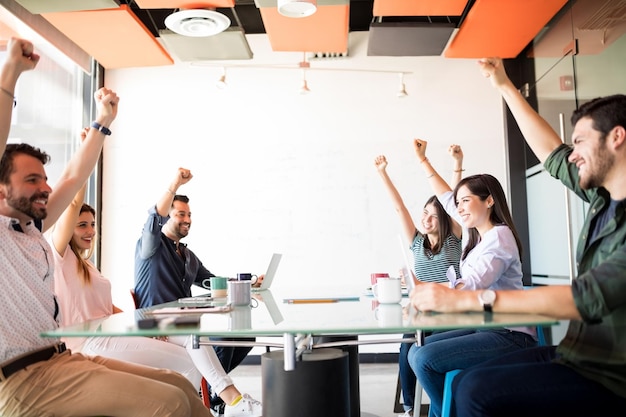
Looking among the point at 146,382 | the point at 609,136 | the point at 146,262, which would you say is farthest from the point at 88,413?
the point at 146,262

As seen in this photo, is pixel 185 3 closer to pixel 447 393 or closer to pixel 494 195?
pixel 494 195

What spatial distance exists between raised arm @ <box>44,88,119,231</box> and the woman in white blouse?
1501mm

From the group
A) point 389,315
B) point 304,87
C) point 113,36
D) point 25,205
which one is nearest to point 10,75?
point 25,205

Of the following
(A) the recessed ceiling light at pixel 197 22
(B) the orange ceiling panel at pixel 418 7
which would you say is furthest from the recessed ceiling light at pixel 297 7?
(B) the orange ceiling panel at pixel 418 7

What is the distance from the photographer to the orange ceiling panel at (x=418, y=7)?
418 cm

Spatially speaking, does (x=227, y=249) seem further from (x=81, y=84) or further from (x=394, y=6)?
(x=394, y=6)

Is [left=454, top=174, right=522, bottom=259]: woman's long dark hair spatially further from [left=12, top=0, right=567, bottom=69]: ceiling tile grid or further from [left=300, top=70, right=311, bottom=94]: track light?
[left=300, top=70, right=311, bottom=94]: track light

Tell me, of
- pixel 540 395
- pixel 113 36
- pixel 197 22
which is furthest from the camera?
pixel 113 36

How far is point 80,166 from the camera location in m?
2.21

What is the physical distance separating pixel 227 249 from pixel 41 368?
4031 millimetres

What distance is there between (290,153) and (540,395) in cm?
444

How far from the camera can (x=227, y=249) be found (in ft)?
18.7

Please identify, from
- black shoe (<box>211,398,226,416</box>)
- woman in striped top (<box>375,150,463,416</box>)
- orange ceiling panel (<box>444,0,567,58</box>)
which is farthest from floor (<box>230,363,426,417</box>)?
orange ceiling panel (<box>444,0,567,58</box>)

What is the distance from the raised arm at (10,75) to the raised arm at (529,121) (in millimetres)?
1625
